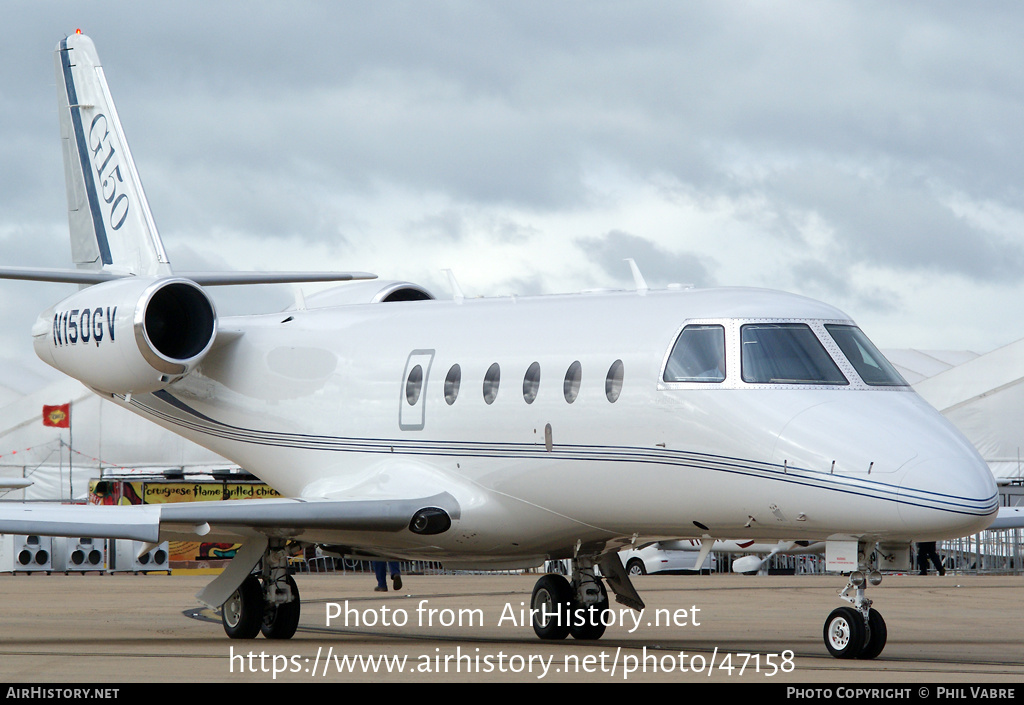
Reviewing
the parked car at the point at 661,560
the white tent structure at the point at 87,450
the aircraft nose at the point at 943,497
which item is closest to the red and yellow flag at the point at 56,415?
the white tent structure at the point at 87,450

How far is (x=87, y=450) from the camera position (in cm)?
5644

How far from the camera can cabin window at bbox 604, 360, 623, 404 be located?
13.9 m

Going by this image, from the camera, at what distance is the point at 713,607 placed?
24.5 m

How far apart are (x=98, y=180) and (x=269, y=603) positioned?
8.32 metres

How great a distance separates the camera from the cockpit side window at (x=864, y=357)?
1305 centimetres

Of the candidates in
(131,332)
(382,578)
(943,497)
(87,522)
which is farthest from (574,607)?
(382,578)

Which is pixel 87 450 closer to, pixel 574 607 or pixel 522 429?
pixel 574 607

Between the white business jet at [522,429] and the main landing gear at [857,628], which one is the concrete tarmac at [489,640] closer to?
the main landing gear at [857,628]

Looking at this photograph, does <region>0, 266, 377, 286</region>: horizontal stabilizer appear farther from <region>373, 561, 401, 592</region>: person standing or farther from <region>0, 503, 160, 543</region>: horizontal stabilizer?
<region>373, 561, 401, 592</region>: person standing

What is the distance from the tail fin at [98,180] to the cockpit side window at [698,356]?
9.52 m

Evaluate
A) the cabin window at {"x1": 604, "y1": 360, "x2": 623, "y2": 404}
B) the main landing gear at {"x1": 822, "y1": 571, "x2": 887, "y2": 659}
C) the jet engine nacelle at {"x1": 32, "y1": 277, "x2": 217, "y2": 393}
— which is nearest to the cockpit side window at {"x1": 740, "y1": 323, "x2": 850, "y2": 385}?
the cabin window at {"x1": 604, "y1": 360, "x2": 623, "y2": 404}

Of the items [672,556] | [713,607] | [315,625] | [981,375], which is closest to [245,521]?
[315,625]

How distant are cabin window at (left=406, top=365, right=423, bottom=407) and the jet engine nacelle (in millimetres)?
3078

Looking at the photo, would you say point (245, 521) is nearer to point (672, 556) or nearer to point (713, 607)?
point (713, 607)
